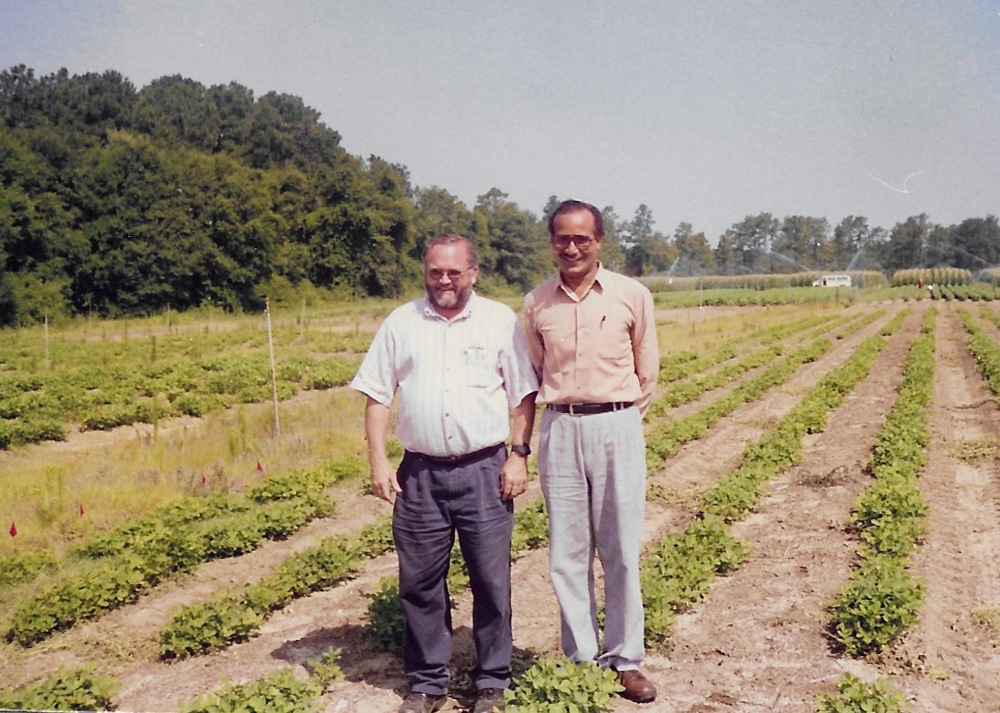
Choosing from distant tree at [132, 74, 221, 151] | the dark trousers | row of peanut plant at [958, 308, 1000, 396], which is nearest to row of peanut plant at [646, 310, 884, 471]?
row of peanut plant at [958, 308, 1000, 396]

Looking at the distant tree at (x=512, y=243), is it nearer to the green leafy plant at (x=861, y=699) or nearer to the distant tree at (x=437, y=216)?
the distant tree at (x=437, y=216)

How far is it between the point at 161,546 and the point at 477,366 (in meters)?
3.72

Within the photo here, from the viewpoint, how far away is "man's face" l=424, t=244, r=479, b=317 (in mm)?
3506

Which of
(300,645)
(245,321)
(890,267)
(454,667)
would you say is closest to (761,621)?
(454,667)

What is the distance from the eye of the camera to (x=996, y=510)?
7035mm

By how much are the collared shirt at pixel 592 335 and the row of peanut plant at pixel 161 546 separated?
11.4 feet

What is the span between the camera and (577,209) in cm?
346

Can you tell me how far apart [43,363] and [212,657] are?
14484mm

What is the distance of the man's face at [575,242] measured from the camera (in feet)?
11.3

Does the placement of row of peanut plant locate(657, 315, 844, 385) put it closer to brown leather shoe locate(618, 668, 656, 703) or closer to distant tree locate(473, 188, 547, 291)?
distant tree locate(473, 188, 547, 291)

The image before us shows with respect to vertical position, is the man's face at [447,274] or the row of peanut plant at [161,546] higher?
the man's face at [447,274]

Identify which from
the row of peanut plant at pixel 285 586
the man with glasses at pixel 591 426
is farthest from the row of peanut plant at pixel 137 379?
the man with glasses at pixel 591 426

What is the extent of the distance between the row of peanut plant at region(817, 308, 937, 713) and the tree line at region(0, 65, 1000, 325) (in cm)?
639

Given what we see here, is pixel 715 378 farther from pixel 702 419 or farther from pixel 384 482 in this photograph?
pixel 384 482
